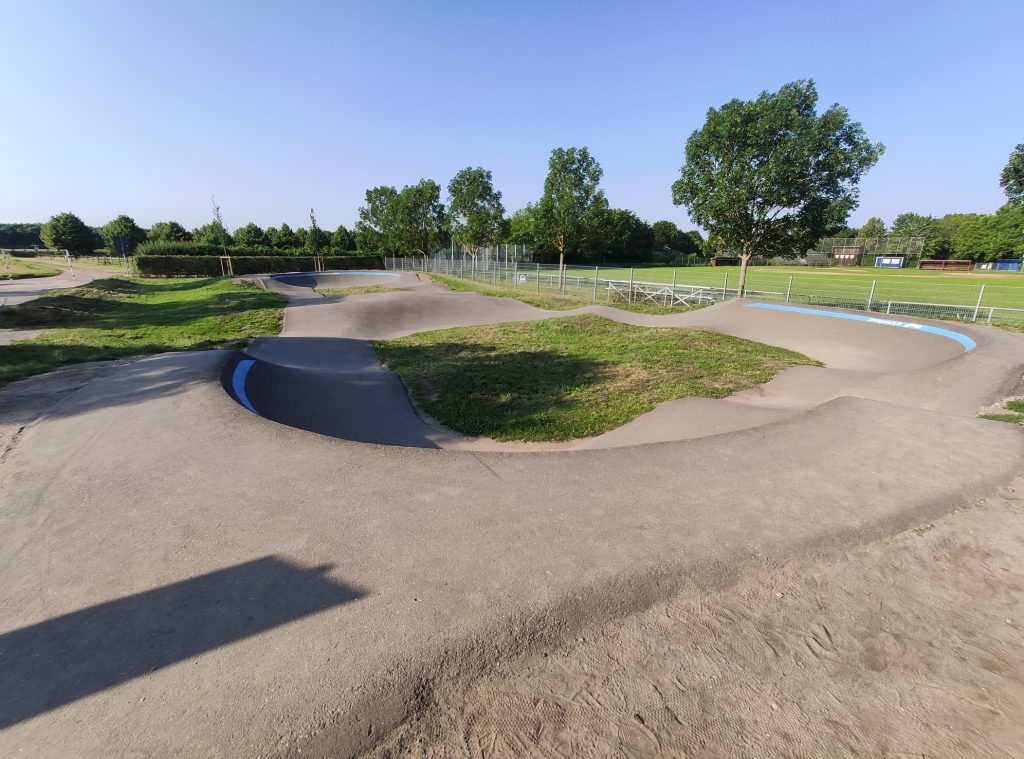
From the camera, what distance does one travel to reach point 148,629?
226cm

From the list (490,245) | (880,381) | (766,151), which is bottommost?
(880,381)

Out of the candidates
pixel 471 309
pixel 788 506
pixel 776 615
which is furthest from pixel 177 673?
pixel 471 309

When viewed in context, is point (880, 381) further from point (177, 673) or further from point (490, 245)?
point (490, 245)

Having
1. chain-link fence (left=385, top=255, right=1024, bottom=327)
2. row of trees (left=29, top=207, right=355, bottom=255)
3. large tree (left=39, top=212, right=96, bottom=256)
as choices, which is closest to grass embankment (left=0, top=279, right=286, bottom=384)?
chain-link fence (left=385, top=255, right=1024, bottom=327)

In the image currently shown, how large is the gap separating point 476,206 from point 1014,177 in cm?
4753

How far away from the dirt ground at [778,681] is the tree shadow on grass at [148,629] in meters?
1.04

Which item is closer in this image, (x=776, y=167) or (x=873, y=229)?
(x=776, y=167)

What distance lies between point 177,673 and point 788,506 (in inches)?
159

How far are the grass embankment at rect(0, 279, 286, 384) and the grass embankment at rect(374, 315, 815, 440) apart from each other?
5.37 metres

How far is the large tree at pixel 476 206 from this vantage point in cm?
4063

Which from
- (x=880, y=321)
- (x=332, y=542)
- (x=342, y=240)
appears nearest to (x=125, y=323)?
(x=332, y=542)

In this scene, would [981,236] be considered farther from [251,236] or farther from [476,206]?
[251,236]

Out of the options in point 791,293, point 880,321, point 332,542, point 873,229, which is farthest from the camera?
point 873,229

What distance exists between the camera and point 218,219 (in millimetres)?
41281
